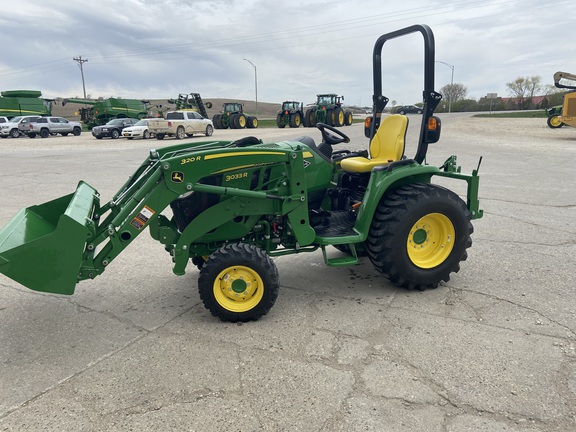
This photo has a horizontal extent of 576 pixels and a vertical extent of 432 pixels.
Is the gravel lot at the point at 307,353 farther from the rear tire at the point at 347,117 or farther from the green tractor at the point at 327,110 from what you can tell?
the rear tire at the point at 347,117

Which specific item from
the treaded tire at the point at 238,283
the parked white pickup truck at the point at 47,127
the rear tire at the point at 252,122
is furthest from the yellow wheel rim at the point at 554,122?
the parked white pickup truck at the point at 47,127

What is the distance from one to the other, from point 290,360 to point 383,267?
4.38 ft

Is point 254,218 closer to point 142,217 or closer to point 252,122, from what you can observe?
point 142,217

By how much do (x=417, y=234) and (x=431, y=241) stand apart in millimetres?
198

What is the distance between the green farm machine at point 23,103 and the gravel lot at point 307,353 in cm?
3745

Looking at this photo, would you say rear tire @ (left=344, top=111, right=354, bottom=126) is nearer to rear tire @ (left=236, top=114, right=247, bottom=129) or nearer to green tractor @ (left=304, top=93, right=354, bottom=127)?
green tractor @ (left=304, top=93, right=354, bottom=127)

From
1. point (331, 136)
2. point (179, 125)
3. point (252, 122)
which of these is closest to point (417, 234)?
point (331, 136)

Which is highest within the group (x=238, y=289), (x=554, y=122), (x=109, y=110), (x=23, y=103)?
(x=23, y=103)

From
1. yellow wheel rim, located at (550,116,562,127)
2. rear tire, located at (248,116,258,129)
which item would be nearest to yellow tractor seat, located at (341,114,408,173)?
yellow wheel rim, located at (550,116,562,127)

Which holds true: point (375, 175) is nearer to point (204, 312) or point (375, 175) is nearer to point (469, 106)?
point (204, 312)

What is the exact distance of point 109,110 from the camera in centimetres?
3391

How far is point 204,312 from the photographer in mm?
3701

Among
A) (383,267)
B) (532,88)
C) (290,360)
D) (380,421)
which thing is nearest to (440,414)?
(380,421)

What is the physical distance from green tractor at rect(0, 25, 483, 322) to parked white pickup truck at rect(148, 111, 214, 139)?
21.5 m
